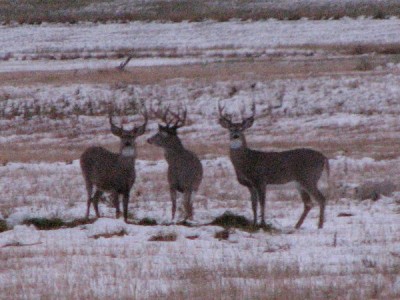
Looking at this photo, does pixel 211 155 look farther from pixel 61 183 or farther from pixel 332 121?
pixel 332 121

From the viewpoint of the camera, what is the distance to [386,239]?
11.2 metres

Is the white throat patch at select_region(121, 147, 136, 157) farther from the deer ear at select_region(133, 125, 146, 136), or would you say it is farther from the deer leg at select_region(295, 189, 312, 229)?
the deer leg at select_region(295, 189, 312, 229)

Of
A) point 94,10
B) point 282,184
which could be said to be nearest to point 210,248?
point 282,184

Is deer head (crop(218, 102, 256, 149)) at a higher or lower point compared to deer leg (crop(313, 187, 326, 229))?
higher

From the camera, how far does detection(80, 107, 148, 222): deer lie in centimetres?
1408

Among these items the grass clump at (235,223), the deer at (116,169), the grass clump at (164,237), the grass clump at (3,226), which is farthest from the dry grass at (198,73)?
the grass clump at (164,237)

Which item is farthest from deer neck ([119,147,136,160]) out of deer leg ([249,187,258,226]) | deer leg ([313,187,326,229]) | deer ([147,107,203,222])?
deer leg ([313,187,326,229])

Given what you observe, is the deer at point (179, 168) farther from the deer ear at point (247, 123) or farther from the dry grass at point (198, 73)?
the dry grass at point (198, 73)

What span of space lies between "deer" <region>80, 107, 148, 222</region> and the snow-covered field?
0.37m

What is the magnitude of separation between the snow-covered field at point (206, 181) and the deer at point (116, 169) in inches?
14.6

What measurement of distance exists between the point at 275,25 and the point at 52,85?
22.5m

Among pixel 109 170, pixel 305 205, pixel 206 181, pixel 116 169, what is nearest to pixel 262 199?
pixel 305 205

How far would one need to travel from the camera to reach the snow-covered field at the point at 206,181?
8.92m

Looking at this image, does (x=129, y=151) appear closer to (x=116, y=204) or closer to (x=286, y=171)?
(x=116, y=204)
